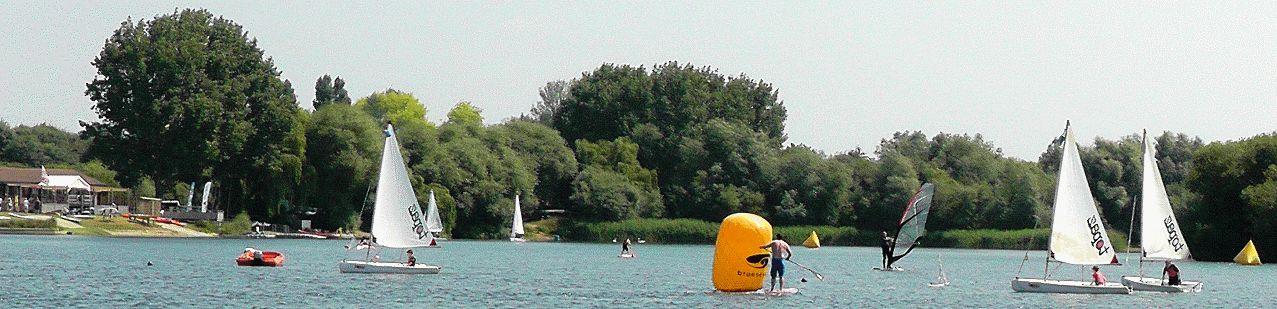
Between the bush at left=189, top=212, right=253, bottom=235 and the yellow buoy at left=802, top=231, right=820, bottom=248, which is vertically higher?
the yellow buoy at left=802, top=231, right=820, bottom=248

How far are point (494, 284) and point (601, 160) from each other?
8253 centimetres

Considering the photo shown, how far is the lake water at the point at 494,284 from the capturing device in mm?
40281

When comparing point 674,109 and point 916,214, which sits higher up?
point 674,109

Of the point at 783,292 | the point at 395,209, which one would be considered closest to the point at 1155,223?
the point at 783,292

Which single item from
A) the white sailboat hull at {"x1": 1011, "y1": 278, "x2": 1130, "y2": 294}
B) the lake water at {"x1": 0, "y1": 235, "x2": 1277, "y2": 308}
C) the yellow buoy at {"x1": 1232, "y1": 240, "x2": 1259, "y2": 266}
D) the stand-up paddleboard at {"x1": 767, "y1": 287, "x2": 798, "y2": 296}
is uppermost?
the yellow buoy at {"x1": 1232, "y1": 240, "x2": 1259, "y2": 266}

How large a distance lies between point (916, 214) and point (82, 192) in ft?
256

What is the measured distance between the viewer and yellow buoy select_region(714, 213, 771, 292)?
1572 inches

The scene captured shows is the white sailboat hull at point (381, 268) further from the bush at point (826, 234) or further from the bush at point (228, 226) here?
the bush at point (826, 234)

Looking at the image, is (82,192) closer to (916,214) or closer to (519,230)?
(519,230)

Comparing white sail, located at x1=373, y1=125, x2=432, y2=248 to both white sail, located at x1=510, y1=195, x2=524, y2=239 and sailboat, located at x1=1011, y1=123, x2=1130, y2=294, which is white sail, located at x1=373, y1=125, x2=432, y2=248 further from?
white sail, located at x1=510, y1=195, x2=524, y2=239

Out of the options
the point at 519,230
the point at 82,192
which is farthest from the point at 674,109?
the point at 82,192

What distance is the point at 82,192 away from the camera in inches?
4688

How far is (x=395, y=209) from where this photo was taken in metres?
52.3

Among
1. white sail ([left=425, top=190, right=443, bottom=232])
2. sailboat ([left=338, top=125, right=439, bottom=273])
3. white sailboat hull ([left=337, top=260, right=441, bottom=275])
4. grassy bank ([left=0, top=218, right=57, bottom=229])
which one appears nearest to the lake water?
white sailboat hull ([left=337, top=260, right=441, bottom=275])
